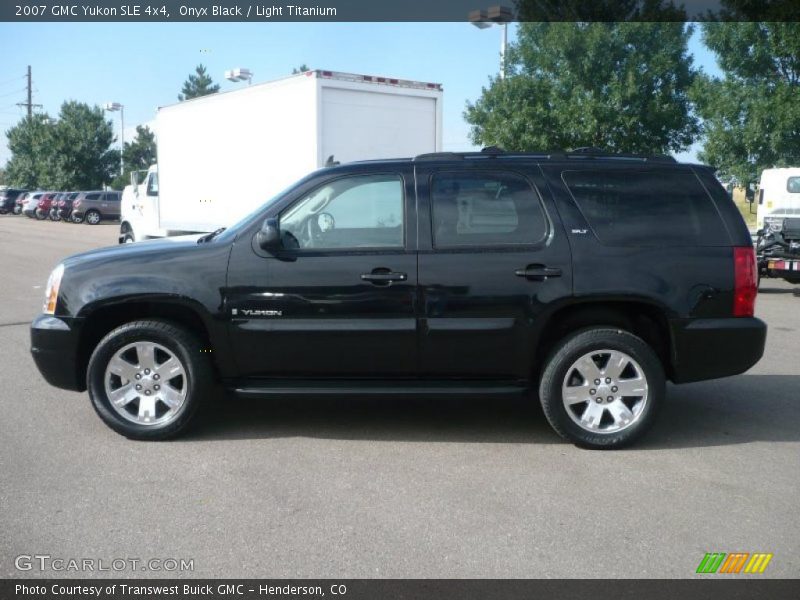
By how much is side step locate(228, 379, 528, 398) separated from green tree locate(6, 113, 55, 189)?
60637 millimetres

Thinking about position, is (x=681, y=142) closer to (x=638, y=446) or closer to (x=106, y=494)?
(x=638, y=446)

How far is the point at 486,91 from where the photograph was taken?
22938 mm

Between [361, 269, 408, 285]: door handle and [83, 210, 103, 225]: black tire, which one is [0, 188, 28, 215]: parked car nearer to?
[83, 210, 103, 225]: black tire

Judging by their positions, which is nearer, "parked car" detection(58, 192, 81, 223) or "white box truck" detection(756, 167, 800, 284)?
"white box truck" detection(756, 167, 800, 284)

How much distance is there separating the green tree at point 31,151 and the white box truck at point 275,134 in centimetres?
4642

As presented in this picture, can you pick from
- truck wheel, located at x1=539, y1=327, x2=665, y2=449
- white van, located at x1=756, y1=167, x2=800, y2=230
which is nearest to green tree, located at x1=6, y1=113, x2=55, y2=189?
white van, located at x1=756, y1=167, x2=800, y2=230

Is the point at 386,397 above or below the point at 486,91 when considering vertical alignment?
below

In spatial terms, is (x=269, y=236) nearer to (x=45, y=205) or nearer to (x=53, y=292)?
(x=53, y=292)

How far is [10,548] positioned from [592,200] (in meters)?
3.81

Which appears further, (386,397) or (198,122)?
(198,122)

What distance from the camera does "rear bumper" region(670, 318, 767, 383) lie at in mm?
5203

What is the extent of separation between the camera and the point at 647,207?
531 cm

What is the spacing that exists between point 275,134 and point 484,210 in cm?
979
